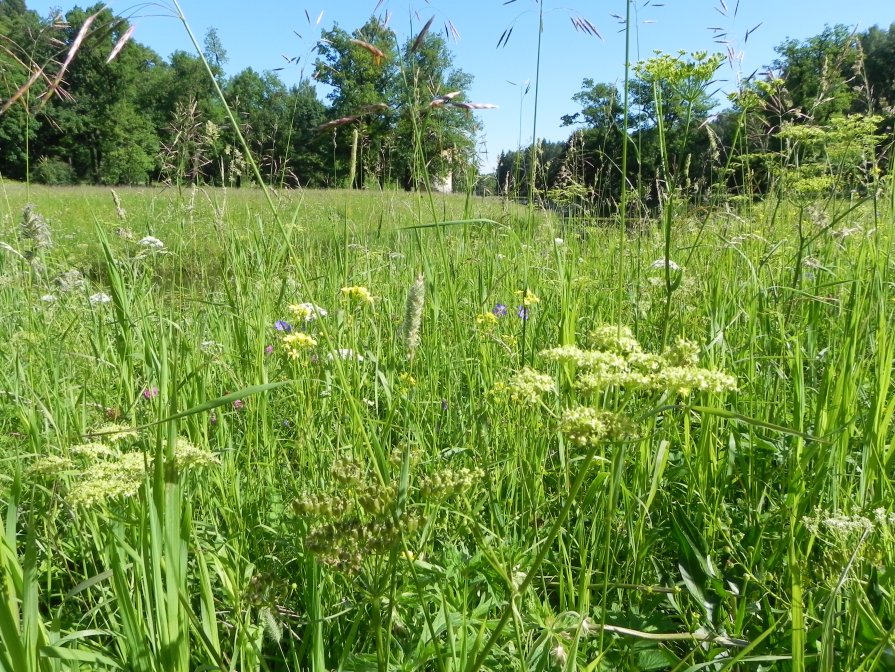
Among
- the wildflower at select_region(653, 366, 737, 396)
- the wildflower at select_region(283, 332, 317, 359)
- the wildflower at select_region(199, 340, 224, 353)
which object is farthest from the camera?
the wildflower at select_region(199, 340, 224, 353)

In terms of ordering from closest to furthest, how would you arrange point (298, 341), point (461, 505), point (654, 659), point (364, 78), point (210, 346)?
point (654, 659) → point (461, 505) → point (298, 341) → point (210, 346) → point (364, 78)

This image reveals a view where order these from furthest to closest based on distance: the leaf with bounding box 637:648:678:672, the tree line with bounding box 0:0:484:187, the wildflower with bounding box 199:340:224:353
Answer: the wildflower with bounding box 199:340:224:353 < the tree line with bounding box 0:0:484:187 < the leaf with bounding box 637:648:678:672

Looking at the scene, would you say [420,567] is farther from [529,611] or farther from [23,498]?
[23,498]

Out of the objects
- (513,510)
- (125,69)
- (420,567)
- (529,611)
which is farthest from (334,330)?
(125,69)

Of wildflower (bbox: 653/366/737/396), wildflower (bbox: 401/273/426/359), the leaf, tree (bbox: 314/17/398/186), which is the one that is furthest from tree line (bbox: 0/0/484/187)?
the leaf

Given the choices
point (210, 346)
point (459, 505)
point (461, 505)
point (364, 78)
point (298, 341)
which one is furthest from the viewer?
point (364, 78)

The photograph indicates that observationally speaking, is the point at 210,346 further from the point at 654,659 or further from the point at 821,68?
the point at 821,68

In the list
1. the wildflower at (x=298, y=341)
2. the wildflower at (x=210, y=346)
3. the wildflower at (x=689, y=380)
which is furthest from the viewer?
the wildflower at (x=210, y=346)

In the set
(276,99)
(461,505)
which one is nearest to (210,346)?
(461,505)

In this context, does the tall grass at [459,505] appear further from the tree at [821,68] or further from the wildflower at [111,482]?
the tree at [821,68]

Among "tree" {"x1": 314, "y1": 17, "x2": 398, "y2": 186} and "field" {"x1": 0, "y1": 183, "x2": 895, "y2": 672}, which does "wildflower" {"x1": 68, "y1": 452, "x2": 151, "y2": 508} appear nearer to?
"field" {"x1": 0, "y1": 183, "x2": 895, "y2": 672}

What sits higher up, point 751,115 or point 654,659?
point 751,115

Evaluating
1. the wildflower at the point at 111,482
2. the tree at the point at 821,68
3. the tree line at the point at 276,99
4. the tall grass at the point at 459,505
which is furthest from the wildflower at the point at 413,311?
the tree at the point at 821,68

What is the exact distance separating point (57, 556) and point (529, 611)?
1.05 meters
